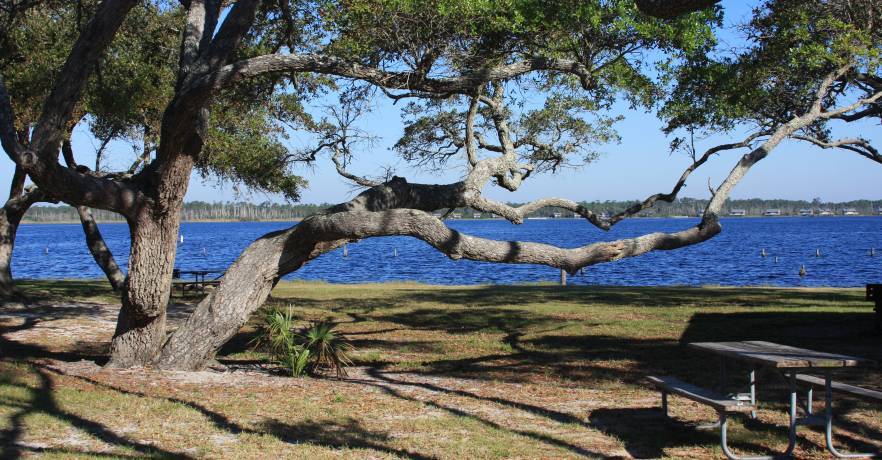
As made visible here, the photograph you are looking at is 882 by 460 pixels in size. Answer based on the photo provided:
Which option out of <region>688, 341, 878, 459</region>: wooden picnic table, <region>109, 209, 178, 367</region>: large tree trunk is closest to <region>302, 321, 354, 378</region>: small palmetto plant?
<region>109, 209, 178, 367</region>: large tree trunk

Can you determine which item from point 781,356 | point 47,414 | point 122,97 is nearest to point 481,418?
point 781,356

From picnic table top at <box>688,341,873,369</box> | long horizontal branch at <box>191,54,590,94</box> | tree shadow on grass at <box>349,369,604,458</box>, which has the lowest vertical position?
tree shadow on grass at <box>349,369,604,458</box>

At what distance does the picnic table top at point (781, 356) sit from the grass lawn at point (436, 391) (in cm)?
64

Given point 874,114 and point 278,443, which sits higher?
point 874,114

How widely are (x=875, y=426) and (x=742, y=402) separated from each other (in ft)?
5.45

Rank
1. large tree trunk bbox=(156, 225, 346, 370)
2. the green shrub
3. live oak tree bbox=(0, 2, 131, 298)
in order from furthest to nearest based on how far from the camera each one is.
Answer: live oak tree bbox=(0, 2, 131, 298), the green shrub, large tree trunk bbox=(156, 225, 346, 370)

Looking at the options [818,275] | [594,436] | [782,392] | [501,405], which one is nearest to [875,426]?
[782,392]

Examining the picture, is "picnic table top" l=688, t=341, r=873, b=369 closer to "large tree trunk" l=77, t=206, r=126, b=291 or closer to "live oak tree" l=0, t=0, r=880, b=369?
"live oak tree" l=0, t=0, r=880, b=369

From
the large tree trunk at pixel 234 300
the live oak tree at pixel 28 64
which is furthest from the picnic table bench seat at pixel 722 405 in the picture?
the live oak tree at pixel 28 64

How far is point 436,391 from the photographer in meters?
8.38

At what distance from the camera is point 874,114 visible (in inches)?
535

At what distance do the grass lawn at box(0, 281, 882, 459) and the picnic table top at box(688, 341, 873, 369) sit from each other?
636 mm

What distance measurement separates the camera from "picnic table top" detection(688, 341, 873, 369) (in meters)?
5.80

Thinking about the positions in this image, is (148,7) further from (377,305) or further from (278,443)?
(278,443)
